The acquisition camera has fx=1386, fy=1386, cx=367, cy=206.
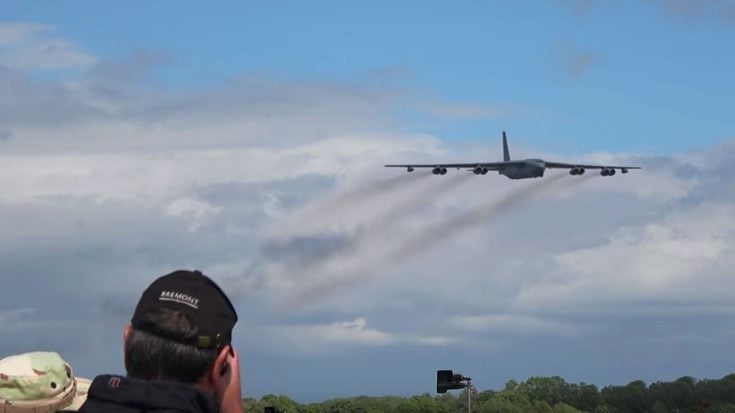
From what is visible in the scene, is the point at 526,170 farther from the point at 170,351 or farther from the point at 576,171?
the point at 170,351

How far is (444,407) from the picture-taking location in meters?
167

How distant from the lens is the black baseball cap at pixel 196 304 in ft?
18.9

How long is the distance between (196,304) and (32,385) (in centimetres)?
202

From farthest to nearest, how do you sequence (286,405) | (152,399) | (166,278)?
(286,405)
(166,278)
(152,399)

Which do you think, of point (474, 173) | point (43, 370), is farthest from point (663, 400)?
point (43, 370)

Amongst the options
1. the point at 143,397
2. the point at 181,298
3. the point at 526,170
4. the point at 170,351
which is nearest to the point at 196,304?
the point at 181,298

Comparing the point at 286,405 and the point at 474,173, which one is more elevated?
the point at 474,173

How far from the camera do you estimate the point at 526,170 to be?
110 metres

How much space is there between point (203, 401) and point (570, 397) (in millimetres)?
177306

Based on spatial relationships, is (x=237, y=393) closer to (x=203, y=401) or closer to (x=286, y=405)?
(x=203, y=401)

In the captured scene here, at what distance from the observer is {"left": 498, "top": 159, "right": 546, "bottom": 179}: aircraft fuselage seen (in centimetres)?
11031

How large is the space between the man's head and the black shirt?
117 mm

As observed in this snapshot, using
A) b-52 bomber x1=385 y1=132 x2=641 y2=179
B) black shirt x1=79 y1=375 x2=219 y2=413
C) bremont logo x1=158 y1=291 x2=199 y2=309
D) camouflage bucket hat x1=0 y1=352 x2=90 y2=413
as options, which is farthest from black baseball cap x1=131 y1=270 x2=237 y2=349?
b-52 bomber x1=385 y1=132 x2=641 y2=179

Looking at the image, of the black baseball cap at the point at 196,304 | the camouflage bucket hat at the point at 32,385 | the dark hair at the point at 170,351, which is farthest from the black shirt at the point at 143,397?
the camouflage bucket hat at the point at 32,385
